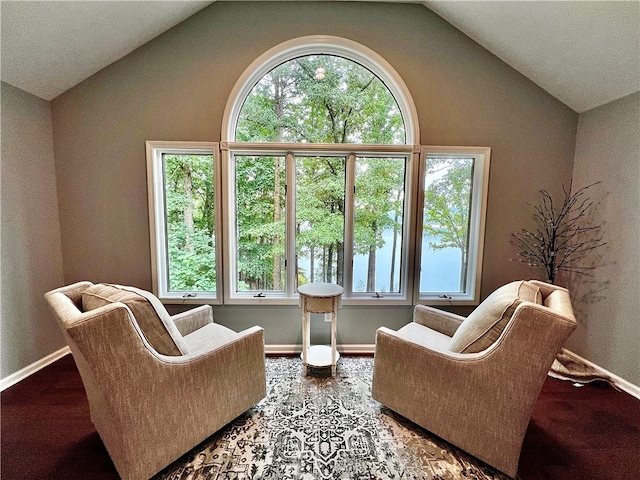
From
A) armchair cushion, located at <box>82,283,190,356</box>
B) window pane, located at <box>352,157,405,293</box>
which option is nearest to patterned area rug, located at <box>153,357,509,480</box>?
armchair cushion, located at <box>82,283,190,356</box>

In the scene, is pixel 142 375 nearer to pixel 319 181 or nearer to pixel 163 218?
pixel 163 218

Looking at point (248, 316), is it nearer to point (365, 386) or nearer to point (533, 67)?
point (365, 386)

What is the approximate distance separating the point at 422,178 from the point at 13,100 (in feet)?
11.0

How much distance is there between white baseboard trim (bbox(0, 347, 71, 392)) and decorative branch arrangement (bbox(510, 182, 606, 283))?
433 centimetres

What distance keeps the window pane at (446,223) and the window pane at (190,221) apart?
6.75 ft

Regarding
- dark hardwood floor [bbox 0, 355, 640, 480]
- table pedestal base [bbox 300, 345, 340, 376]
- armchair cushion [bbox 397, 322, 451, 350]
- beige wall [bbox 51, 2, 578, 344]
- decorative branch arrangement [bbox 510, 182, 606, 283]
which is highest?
beige wall [bbox 51, 2, 578, 344]

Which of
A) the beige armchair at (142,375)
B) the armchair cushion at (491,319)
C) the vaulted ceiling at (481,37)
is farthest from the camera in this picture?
the vaulted ceiling at (481,37)

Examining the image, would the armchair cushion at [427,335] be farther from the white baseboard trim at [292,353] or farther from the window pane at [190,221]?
the window pane at [190,221]

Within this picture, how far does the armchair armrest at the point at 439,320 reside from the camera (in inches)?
80.0

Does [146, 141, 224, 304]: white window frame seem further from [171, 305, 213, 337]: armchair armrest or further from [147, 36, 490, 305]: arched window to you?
[171, 305, 213, 337]: armchair armrest

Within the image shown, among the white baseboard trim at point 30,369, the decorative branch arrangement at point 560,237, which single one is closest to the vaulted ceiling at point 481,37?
the decorative branch arrangement at point 560,237

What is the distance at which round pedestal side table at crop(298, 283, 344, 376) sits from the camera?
2.08 metres

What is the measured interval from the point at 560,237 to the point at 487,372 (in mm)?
2010

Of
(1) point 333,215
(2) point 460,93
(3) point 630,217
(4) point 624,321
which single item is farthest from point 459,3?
(4) point 624,321
